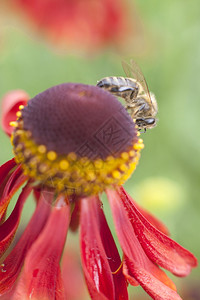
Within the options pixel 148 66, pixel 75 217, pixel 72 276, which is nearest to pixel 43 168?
pixel 75 217

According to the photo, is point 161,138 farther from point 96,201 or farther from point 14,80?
point 96,201

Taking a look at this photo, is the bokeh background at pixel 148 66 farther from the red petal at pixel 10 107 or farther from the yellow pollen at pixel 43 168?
the yellow pollen at pixel 43 168

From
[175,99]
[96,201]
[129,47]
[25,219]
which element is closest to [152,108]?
[96,201]

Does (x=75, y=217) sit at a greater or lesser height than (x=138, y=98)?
lesser

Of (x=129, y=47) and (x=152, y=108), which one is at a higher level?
(x=129, y=47)

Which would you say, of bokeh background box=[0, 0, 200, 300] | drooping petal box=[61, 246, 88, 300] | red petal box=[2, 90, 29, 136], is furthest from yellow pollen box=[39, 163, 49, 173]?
bokeh background box=[0, 0, 200, 300]

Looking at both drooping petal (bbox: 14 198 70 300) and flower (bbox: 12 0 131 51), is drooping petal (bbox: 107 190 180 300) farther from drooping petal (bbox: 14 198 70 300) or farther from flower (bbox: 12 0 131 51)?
flower (bbox: 12 0 131 51)

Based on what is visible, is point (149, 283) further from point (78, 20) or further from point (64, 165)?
point (78, 20)

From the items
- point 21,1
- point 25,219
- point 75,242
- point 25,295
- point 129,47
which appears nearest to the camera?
point 25,295
